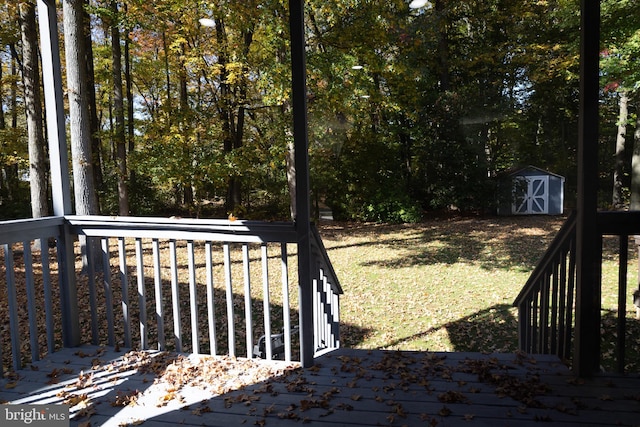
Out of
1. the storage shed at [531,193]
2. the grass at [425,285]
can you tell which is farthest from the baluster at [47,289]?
the storage shed at [531,193]

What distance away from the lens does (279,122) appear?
714 cm

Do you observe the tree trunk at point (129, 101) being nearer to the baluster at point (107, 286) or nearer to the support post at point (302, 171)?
the baluster at point (107, 286)

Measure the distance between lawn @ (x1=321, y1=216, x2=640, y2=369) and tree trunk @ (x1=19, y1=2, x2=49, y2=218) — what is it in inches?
184

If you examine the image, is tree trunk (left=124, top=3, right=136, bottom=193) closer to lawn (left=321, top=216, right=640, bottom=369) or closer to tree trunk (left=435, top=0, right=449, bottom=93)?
lawn (left=321, top=216, right=640, bottom=369)

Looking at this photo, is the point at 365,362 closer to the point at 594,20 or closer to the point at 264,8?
the point at 594,20

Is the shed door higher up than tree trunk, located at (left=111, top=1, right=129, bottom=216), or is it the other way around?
tree trunk, located at (left=111, top=1, right=129, bottom=216)

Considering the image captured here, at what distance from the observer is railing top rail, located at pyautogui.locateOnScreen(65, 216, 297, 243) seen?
2379 millimetres

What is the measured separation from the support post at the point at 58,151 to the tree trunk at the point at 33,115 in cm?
461

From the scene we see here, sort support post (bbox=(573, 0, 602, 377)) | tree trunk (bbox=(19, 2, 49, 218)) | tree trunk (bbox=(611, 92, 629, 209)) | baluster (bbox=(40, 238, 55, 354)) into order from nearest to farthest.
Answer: support post (bbox=(573, 0, 602, 377)), baluster (bbox=(40, 238, 55, 354)), tree trunk (bbox=(611, 92, 629, 209)), tree trunk (bbox=(19, 2, 49, 218))

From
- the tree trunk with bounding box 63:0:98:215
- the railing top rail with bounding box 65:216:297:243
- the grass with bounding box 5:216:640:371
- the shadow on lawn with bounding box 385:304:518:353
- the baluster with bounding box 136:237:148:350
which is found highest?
the tree trunk with bounding box 63:0:98:215

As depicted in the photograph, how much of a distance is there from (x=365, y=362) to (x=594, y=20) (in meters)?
2.15

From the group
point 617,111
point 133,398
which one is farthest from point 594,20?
point 133,398

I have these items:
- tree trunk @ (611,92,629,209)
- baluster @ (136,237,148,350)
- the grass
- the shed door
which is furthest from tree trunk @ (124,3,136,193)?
tree trunk @ (611,92,629,209)

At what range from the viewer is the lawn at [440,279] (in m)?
4.12
